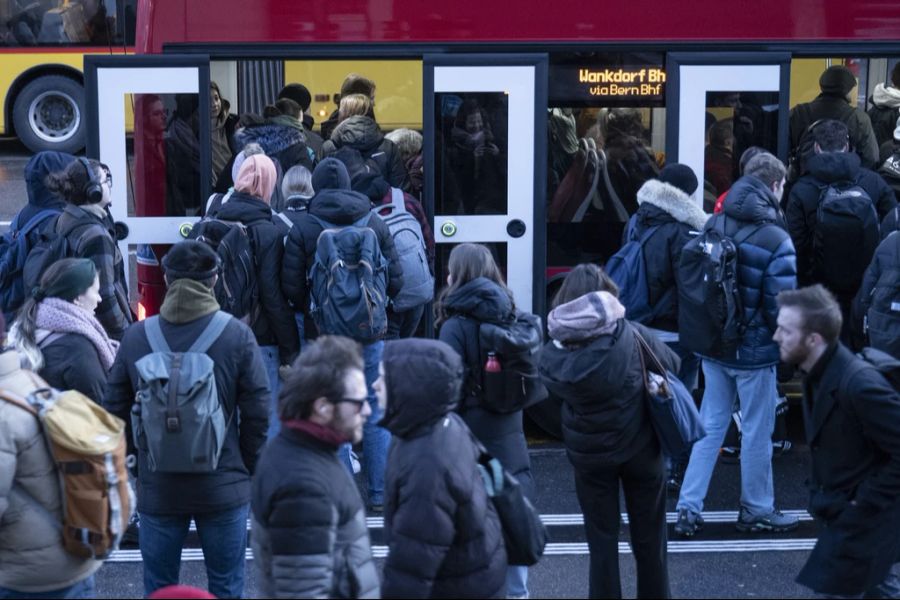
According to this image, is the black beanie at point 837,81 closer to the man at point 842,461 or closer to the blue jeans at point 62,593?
the man at point 842,461

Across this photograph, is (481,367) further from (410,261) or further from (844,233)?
(844,233)

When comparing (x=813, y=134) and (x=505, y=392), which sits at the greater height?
(x=813, y=134)

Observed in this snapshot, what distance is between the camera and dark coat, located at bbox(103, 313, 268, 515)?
509 centimetres

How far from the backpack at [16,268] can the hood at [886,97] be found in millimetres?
5678

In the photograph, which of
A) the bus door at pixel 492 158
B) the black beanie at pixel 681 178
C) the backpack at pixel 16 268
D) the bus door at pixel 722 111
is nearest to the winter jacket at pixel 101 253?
the backpack at pixel 16 268

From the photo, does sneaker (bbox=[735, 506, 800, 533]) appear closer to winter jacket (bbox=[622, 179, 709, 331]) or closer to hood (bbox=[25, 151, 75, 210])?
winter jacket (bbox=[622, 179, 709, 331])

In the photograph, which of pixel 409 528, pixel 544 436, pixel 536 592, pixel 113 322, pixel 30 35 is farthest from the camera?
pixel 30 35

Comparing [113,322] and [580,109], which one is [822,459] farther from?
[580,109]

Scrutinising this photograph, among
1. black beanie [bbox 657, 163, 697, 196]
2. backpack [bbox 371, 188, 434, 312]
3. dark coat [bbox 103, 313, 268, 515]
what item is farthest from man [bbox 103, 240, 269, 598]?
black beanie [bbox 657, 163, 697, 196]

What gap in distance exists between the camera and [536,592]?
6.22 meters

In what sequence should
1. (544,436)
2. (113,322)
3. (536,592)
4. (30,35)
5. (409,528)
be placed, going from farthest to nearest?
(30,35) < (544,436) < (113,322) < (536,592) < (409,528)

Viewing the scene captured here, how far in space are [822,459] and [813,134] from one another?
359 centimetres

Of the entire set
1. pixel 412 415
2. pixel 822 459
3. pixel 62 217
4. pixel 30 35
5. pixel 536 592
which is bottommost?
pixel 536 592

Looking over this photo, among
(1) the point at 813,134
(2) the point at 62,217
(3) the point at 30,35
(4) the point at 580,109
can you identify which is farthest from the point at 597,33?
(3) the point at 30,35
